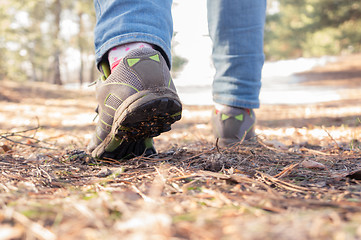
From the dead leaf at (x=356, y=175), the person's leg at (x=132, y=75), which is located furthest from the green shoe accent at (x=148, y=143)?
the dead leaf at (x=356, y=175)

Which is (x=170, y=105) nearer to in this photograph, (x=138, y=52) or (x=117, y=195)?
(x=138, y=52)

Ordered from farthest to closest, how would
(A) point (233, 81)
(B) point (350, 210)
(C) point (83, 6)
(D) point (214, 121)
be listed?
(C) point (83, 6) < (D) point (214, 121) < (A) point (233, 81) < (B) point (350, 210)

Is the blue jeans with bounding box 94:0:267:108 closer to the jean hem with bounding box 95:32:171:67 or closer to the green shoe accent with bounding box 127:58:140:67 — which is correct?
the jean hem with bounding box 95:32:171:67

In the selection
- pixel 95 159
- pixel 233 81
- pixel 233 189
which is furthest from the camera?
pixel 233 81

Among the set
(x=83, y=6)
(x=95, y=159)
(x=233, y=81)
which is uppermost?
(x=83, y=6)

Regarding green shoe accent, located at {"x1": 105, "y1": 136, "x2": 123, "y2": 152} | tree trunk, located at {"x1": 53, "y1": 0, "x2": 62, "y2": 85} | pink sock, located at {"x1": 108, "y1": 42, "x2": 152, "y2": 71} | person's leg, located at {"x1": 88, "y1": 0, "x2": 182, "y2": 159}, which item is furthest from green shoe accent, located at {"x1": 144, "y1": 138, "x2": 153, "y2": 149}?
tree trunk, located at {"x1": 53, "y1": 0, "x2": 62, "y2": 85}

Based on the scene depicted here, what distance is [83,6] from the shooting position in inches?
481

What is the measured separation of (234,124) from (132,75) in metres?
0.79

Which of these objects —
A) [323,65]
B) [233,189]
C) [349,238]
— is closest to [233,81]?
[233,189]

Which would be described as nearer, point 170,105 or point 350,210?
point 350,210

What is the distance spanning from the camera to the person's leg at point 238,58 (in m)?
1.67

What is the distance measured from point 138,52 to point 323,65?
19.2 m

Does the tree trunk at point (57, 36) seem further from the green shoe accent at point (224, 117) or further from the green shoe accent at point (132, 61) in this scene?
the green shoe accent at point (132, 61)

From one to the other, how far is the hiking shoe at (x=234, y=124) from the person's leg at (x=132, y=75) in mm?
582
